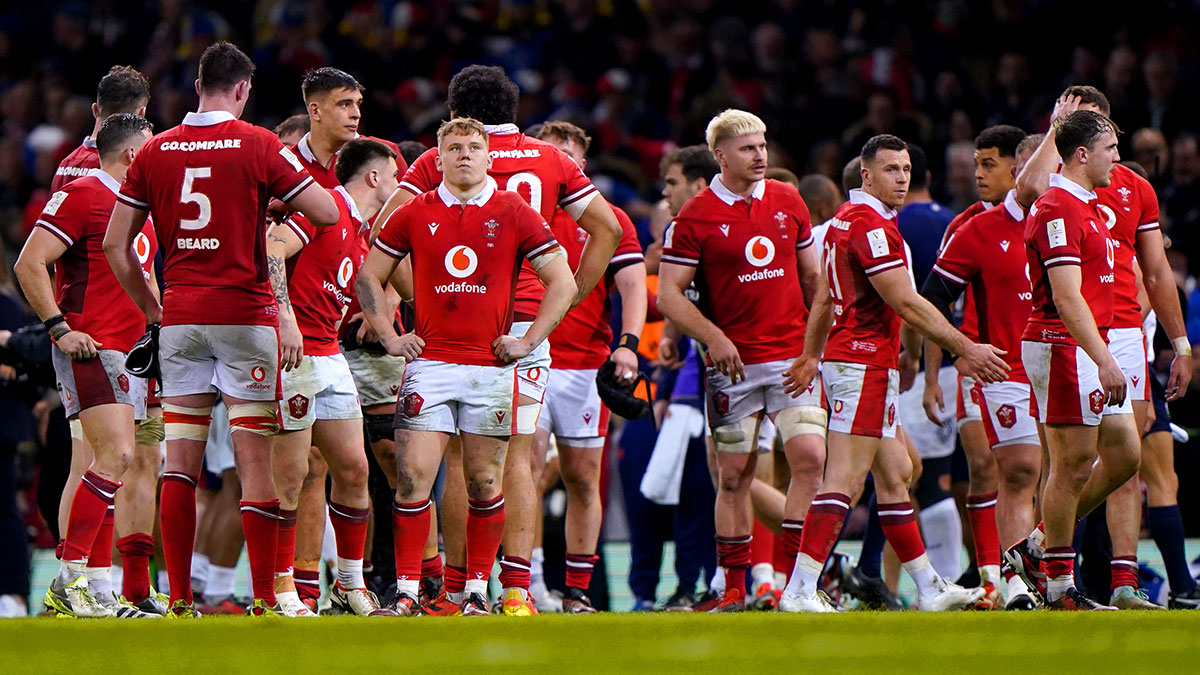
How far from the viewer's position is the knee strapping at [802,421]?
7441 mm

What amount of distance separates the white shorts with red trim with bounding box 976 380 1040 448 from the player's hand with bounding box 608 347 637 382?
171 cm

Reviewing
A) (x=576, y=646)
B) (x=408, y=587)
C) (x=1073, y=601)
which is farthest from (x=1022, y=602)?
(x=408, y=587)

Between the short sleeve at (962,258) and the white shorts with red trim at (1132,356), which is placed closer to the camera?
the white shorts with red trim at (1132,356)

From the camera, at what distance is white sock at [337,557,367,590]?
6914 mm

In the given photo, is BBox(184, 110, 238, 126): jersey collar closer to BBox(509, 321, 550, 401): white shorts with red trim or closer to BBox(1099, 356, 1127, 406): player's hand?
BBox(509, 321, 550, 401): white shorts with red trim

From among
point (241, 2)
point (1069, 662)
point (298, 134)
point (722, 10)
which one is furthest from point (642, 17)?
point (1069, 662)

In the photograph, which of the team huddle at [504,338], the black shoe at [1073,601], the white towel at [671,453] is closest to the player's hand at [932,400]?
the team huddle at [504,338]

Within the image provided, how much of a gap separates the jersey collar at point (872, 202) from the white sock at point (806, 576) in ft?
5.30

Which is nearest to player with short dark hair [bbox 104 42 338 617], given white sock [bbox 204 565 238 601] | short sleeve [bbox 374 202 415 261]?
short sleeve [bbox 374 202 415 261]

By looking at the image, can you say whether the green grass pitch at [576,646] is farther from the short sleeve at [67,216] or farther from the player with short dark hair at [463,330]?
the short sleeve at [67,216]

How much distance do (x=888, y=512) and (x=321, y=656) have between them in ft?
9.85

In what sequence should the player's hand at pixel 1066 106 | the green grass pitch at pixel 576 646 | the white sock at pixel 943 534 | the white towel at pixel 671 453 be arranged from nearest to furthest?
the green grass pitch at pixel 576 646, the player's hand at pixel 1066 106, the white sock at pixel 943 534, the white towel at pixel 671 453

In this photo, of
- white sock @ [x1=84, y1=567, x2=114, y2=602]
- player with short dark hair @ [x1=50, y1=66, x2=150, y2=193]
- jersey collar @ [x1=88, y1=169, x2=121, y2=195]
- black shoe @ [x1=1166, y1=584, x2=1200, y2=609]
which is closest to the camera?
white sock @ [x1=84, y1=567, x2=114, y2=602]

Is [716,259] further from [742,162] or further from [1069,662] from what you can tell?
[1069,662]
